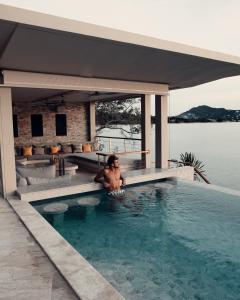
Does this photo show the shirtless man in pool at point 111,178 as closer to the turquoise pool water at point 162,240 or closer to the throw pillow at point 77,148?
the turquoise pool water at point 162,240

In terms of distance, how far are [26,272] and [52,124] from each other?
13.6 meters

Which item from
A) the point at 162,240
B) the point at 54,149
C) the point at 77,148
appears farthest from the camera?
the point at 77,148

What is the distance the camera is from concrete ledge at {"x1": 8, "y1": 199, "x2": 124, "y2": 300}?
3.07 meters

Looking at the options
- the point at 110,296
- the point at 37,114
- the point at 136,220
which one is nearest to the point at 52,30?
the point at 110,296

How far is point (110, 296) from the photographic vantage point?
3.01 m

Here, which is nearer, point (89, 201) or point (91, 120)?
point (89, 201)

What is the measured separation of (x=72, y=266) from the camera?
11.9 feet

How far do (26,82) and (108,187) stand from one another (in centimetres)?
360

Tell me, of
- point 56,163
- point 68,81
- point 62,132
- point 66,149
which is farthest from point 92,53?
point 62,132

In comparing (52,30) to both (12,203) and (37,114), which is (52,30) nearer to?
(12,203)

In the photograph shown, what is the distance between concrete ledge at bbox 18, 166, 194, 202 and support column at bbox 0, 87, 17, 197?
50 centimetres

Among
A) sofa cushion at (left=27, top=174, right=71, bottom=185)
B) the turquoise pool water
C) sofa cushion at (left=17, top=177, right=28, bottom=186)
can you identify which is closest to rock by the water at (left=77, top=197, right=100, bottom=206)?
the turquoise pool water

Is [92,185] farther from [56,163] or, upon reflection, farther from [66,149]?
[66,149]

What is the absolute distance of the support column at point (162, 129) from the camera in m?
10.2
